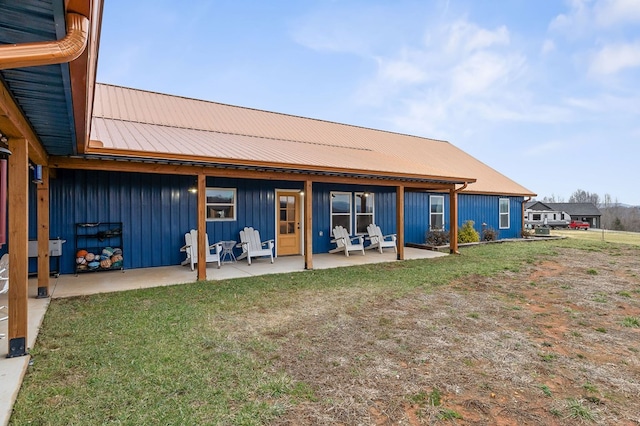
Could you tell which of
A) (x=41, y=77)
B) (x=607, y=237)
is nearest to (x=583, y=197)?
(x=607, y=237)

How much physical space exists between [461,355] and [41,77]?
4.04 meters

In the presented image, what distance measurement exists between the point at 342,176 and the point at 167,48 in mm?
14855

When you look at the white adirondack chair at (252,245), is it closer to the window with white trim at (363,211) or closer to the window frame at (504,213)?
the window with white trim at (363,211)

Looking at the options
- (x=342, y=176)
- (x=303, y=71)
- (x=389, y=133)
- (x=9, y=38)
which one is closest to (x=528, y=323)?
(x=342, y=176)

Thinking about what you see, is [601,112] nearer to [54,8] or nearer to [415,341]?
[415,341]

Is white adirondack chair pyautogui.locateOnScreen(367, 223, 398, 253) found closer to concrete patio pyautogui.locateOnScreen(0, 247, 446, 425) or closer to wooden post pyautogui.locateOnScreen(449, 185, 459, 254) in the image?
concrete patio pyautogui.locateOnScreen(0, 247, 446, 425)

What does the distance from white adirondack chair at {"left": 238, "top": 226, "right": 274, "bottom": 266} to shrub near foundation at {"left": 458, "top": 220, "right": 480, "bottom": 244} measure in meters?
7.45

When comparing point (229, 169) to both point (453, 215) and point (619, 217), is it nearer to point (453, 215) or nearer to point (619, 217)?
point (453, 215)

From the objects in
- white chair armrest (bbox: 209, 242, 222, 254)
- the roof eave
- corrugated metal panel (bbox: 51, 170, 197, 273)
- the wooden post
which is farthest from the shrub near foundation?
corrugated metal panel (bbox: 51, 170, 197, 273)

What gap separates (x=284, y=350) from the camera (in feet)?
10.4

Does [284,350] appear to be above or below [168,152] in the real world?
below

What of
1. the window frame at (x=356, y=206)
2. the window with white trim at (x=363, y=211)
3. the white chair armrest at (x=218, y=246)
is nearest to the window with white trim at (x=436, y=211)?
the window frame at (x=356, y=206)

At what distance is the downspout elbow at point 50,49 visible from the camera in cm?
142

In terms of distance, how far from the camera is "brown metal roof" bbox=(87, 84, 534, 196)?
632cm
